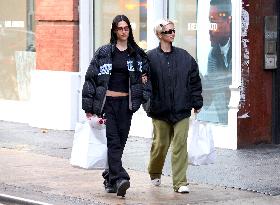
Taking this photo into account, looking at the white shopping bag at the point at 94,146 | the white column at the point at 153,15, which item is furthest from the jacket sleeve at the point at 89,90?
the white column at the point at 153,15

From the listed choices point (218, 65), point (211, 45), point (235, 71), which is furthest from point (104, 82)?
point (211, 45)

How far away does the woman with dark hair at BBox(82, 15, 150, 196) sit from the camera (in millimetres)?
10492

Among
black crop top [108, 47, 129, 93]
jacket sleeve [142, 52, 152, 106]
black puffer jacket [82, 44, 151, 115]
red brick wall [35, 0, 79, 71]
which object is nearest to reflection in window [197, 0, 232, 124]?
red brick wall [35, 0, 79, 71]

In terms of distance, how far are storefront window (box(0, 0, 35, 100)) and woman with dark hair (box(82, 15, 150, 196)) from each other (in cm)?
789

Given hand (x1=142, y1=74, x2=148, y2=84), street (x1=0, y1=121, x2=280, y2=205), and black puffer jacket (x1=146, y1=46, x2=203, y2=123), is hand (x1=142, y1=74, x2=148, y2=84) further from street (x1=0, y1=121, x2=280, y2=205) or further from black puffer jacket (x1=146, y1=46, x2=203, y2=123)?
street (x1=0, y1=121, x2=280, y2=205)

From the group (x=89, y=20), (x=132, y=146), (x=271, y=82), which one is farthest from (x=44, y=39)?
(x=271, y=82)

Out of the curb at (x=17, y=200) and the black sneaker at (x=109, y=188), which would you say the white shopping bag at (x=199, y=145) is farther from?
the curb at (x=17, y=200)

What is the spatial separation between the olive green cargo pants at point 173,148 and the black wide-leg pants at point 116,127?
0.55m

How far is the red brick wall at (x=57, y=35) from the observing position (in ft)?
55.8

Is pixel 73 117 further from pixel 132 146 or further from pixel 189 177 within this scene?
pixel 189 177

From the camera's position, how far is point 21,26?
61.1 ft

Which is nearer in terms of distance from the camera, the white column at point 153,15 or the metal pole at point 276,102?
the metal pole at point 276,102

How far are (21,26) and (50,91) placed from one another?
1.96 metres

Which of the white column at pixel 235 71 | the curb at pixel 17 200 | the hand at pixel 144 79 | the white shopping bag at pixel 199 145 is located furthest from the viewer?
the white column at pixel 235 71
